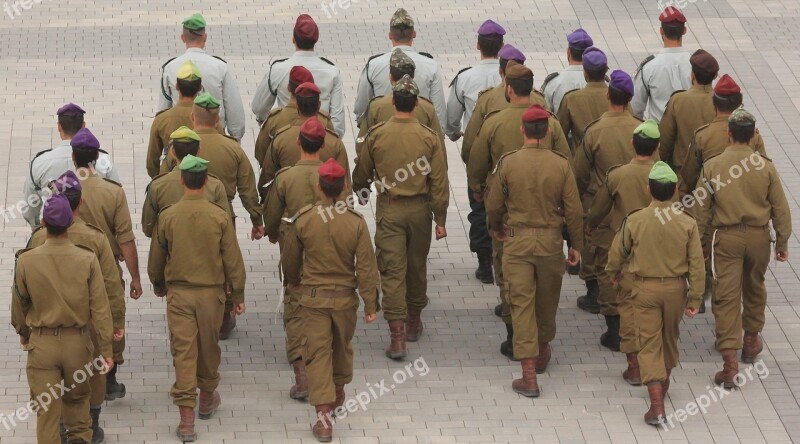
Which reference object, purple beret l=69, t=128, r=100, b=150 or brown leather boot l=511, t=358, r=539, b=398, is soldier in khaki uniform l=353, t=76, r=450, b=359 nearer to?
brown leather boot l=511, t=358, r=539, b=398

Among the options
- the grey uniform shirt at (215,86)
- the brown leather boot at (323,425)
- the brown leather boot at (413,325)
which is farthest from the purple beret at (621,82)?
the brown leather boot at (323,425)

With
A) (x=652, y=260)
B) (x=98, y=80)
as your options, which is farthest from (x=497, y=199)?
(x=98, y=80)

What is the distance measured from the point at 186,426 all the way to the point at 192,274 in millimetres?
1078

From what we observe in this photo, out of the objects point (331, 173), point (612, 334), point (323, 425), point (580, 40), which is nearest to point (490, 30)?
point (580, 40)

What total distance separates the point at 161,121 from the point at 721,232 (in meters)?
4.47

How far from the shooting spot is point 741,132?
12.5 m

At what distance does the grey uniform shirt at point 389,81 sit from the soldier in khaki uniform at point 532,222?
6.30ft

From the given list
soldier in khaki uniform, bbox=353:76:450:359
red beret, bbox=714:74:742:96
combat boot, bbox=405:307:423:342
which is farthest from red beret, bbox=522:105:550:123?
combat boot, bbox=405:307:423:342

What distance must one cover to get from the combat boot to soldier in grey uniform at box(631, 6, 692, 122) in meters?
2.92

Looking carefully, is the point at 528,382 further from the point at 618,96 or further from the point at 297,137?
the point at 297,137

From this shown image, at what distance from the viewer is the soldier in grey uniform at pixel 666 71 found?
1452 cm

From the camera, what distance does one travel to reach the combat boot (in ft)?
43.9

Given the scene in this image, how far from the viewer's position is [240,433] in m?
11.8

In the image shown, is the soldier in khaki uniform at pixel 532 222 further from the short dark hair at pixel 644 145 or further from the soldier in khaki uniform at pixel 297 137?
the soldier in khaki uniform at pixel 297 137
